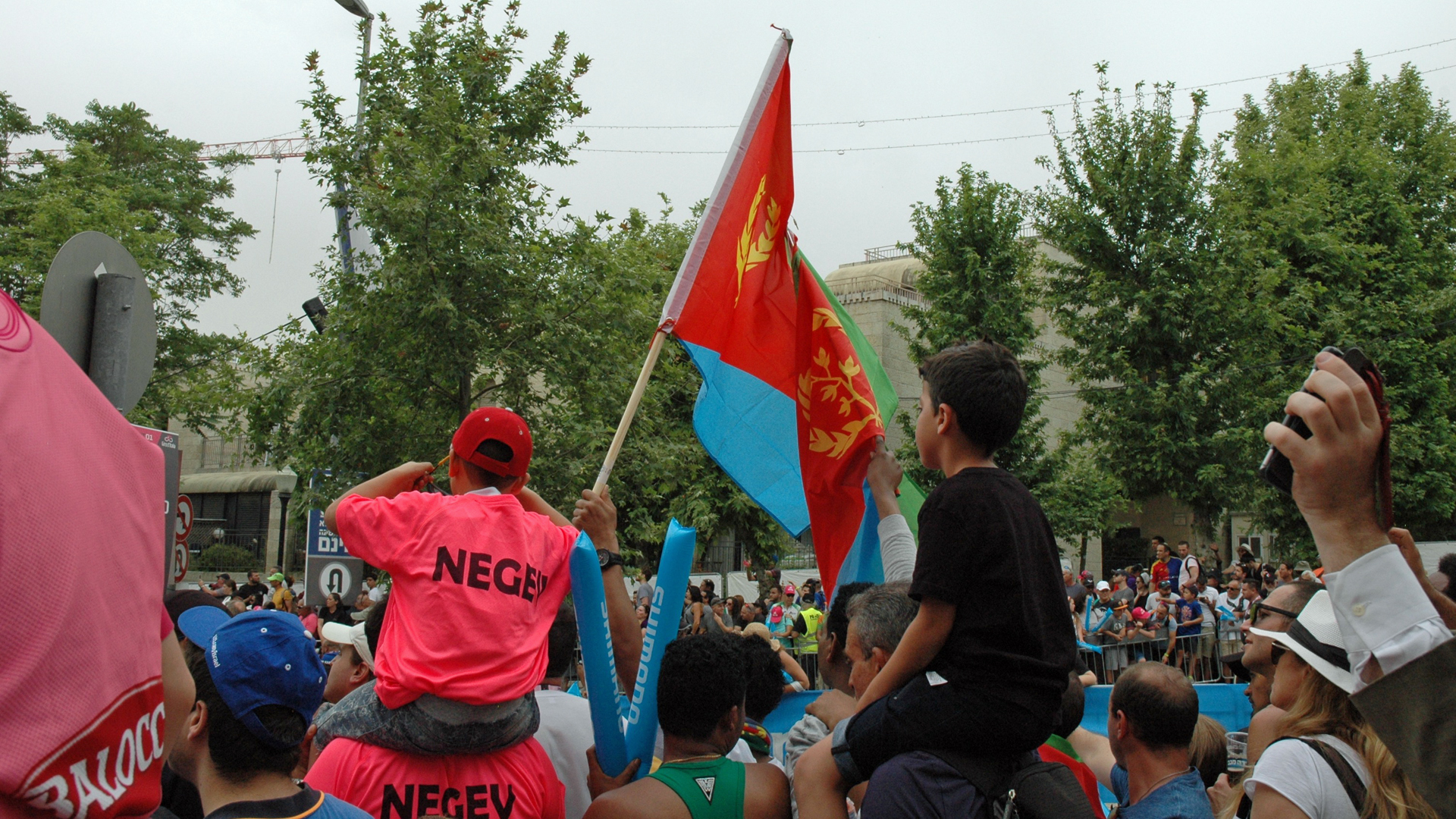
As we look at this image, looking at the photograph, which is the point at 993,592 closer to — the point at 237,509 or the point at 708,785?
the point at 708,785

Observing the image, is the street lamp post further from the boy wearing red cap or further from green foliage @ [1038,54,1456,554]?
green foliage @ [1038,54,1456,554]

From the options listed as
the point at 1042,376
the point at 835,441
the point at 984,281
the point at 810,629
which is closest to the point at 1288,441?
the point at 835,441

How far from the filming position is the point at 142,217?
27469 millimetres

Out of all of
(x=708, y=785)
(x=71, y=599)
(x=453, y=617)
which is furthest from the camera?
(x=708, y=785)

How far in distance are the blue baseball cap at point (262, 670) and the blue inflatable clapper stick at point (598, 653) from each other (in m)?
0.81

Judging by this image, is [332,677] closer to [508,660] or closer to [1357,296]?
[508,660]

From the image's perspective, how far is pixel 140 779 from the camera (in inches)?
56.2

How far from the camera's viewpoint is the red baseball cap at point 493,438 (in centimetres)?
343

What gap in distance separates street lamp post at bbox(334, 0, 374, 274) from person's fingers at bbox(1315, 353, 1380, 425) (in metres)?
13.4

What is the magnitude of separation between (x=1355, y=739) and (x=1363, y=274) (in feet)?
88.3

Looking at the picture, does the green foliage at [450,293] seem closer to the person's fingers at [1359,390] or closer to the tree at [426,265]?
the tree at [426,265]

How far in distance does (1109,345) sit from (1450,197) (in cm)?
1094

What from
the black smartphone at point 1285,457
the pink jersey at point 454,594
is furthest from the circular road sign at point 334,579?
the black smartphone at point 1285,457

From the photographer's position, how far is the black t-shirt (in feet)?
9.07
